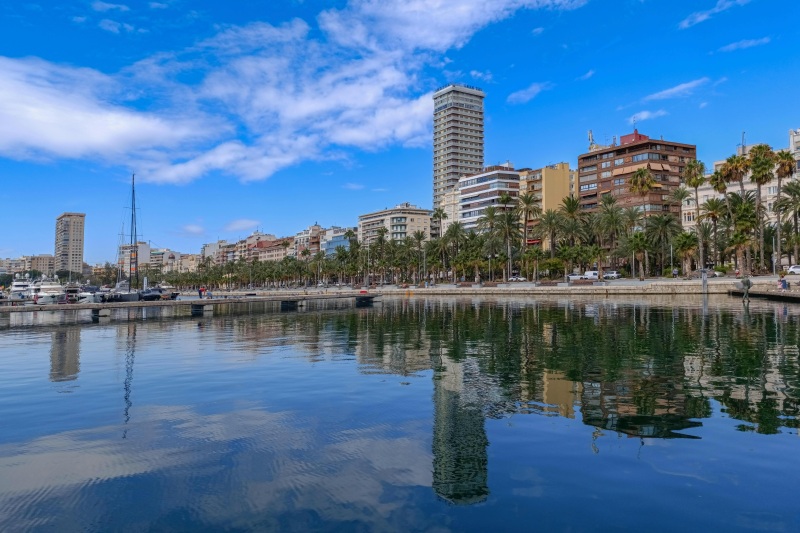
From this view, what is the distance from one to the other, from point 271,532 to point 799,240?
99981 millimetres

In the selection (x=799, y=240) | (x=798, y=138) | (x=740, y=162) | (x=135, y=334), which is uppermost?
(x=798, y=138)

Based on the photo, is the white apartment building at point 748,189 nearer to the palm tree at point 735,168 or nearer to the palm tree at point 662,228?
the palm tree at point 662,228

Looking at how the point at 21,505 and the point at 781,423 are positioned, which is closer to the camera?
the point at 21,505

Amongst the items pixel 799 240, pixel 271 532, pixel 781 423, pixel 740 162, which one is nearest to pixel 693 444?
pixel 781 423

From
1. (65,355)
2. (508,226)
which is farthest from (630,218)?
(65,355)

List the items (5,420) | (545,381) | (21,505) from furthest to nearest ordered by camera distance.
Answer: (545,381), (5,420), (21,505)

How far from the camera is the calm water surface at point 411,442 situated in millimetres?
8242

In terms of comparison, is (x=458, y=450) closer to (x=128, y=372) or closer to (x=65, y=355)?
(x=128, y=372)

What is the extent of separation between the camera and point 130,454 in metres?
11.2

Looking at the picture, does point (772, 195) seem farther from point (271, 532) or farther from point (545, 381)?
point (271, 532)

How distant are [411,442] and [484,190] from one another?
554ft

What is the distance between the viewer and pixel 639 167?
13525cm

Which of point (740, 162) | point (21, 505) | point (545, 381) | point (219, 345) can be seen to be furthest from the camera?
point (740, 162)

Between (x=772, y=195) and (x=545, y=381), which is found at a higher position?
(x=772, y=195)
